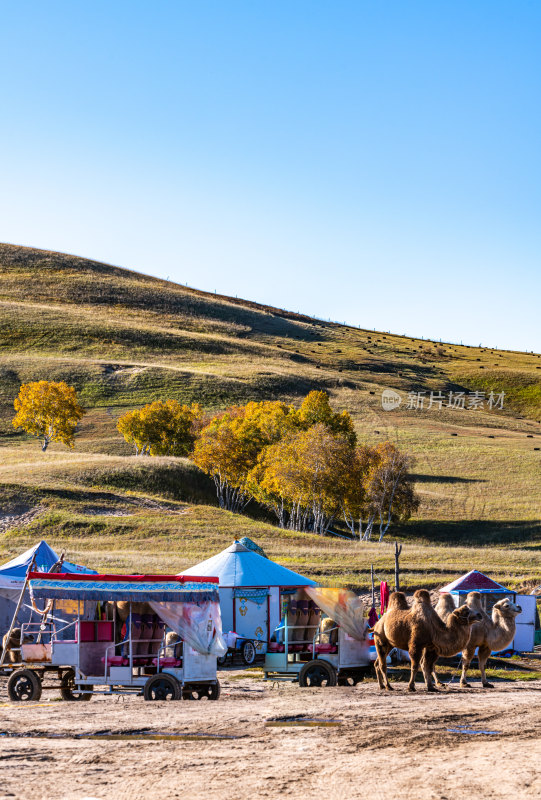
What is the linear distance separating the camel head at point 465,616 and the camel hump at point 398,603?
3.18 feet

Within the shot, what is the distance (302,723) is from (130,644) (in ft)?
15.1

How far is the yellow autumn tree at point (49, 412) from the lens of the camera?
8071cm

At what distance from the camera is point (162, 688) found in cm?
1717

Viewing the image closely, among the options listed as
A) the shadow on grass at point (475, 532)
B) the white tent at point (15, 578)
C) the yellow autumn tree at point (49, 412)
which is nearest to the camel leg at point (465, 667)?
the white tent at point (15, 578)

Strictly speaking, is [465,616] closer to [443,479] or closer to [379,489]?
[379,489]

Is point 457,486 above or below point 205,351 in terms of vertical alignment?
below

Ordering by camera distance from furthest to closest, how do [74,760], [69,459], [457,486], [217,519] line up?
[457,486] → [69,459] → [217,519] → [74,760]

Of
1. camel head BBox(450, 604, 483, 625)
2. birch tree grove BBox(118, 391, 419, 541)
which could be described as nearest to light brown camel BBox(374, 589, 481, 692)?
camel head BBox(450, 604, 483, 625)

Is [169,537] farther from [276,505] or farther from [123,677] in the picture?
[123,677]

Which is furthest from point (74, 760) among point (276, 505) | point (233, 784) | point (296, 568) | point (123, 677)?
point (276, 505)

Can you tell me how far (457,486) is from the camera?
7869 centimetres

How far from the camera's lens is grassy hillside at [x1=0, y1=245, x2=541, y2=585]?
49344mm

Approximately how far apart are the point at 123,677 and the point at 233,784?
792cm

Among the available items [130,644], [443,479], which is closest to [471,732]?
[130,644]
